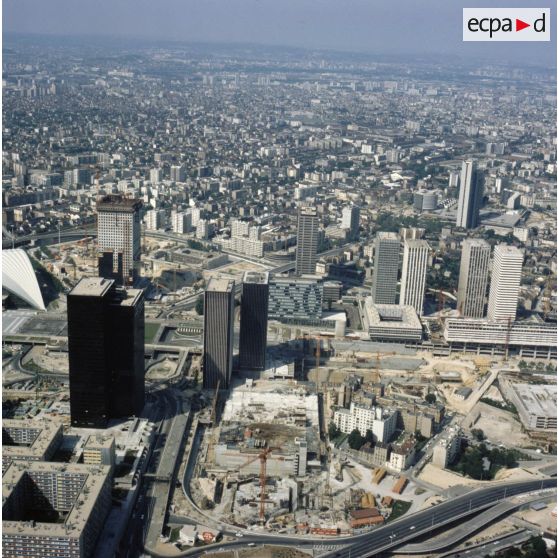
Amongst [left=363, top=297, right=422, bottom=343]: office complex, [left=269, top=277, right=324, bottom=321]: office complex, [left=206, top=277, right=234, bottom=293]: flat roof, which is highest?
[left=206, top=277, right=234, bottom=293]: flat roof

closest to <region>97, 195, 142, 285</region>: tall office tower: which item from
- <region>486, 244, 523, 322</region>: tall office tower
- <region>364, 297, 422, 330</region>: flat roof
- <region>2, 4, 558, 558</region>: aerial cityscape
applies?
<region>2, 4, 558, 558</region>: aerial cityscape

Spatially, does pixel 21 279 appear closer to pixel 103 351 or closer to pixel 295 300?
pixel 295 300

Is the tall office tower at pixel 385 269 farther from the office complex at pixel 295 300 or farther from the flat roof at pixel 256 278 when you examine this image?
the flat roof at pixel 256 278

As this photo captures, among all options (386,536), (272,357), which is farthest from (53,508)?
(272,357)

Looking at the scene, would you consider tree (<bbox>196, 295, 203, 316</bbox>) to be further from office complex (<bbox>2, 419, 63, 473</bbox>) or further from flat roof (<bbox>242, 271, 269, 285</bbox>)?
office complex (<bbox>2, 419, 63, 473</bbox>)

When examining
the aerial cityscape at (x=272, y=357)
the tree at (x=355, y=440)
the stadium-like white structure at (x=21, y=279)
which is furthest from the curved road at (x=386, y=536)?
the stadium-like white structure at (x=21, y=279)

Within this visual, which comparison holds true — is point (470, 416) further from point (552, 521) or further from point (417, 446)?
point (552, 521)

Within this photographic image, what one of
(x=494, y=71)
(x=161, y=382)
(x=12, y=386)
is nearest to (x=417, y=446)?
(x=161, y=382)
